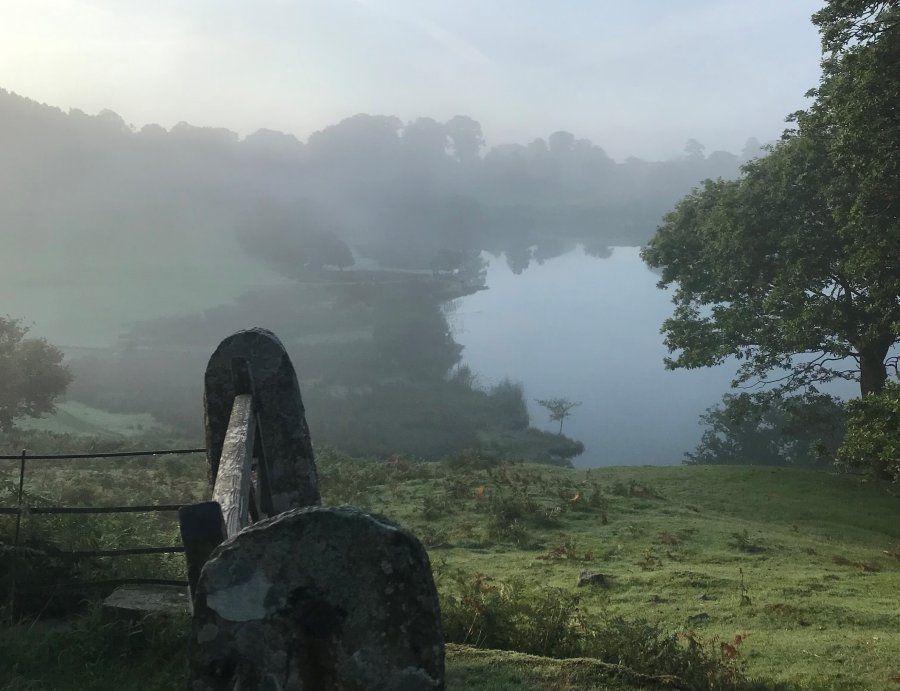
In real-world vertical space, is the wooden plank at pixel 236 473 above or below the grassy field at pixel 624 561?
above

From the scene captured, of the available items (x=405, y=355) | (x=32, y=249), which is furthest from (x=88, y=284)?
(x=405, y=355)

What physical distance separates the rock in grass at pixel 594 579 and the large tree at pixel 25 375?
32.9 m

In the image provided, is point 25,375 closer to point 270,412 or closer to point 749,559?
point 749,559

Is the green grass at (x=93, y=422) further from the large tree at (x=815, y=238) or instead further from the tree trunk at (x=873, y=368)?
the tree trunk at (x=873, y=368)

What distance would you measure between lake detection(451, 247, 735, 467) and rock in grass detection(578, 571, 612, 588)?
217ft

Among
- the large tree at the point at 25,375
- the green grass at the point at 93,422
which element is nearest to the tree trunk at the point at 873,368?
the large tree at the point at 25,375

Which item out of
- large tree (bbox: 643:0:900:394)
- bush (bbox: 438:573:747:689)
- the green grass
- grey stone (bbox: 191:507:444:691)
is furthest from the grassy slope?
the green grass

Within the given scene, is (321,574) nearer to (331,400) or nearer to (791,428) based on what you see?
(791,428)

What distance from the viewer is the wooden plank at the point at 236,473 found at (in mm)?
3561

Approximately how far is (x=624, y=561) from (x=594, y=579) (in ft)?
7.17

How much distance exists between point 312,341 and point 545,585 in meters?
99.7

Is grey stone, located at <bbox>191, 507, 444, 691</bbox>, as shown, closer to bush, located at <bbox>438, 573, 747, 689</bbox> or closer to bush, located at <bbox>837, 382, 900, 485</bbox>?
bush, located at <bbox>438, 573, 747, 689</bbox>

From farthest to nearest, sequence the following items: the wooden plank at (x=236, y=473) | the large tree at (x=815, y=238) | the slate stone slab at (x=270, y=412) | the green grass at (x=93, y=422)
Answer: the green grass at (x=93, y=422), the large tree at (x=815, y=238), the slate stone slab at (x=270, y=412), the wooden plank at (x=236, y=473)

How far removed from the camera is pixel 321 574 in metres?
2.01
